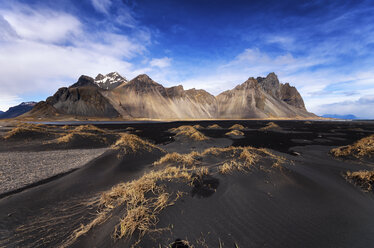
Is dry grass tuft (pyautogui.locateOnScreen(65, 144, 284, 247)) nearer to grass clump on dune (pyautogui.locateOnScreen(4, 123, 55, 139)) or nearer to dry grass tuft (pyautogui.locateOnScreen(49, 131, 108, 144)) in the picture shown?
dry grass tuft (pyautogui.locateOnScreen(49, 131, 108, 144))

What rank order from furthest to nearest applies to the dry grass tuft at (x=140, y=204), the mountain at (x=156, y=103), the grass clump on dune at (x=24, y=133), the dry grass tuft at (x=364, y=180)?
the mountain at (x=156, y=103), the grass clump on dune at (x=24, y=133), the dry grass tuft at (x=364, y=180), the dry grass tuft at (x=140, y=204)

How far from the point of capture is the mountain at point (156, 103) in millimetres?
126312

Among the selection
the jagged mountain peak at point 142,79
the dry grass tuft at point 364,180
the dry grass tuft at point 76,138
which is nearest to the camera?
the dry grass tuft at point 364,180

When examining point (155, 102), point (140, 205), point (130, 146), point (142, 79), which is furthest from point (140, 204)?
point (142, 79)

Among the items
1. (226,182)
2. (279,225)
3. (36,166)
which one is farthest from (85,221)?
(36,166)

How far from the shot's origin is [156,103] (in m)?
149

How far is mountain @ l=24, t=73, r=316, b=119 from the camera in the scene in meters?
126

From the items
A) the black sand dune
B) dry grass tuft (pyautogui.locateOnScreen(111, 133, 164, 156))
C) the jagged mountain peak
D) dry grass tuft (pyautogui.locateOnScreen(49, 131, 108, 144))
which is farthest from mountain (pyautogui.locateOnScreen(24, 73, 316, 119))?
the black sand dune

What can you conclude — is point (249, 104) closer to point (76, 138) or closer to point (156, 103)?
point (156, 103)

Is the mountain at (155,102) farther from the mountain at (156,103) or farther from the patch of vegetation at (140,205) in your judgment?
the patch of vegetation at (140,205)

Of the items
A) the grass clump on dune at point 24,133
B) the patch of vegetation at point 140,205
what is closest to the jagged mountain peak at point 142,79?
the grass clump on dune at point 24,133

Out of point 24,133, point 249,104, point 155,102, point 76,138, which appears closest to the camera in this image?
point 76,138

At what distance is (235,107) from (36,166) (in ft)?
576

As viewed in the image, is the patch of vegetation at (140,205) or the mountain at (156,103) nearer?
the patch of vegetation at (140,205)
